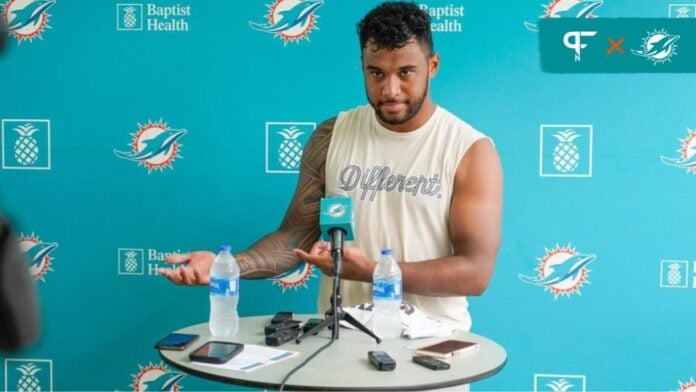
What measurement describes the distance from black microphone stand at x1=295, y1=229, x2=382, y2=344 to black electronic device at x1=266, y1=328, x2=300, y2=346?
25 millimetres

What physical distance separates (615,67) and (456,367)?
162 cm

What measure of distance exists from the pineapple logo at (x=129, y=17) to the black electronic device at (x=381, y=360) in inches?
74.1

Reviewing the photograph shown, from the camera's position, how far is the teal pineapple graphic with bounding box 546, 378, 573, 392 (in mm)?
2951

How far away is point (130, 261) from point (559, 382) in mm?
1734

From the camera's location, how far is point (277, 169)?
302 cm

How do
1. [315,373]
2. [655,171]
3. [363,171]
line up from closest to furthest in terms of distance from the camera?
[315,373]
[363,171]
[655,171]

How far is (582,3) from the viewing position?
288 cm

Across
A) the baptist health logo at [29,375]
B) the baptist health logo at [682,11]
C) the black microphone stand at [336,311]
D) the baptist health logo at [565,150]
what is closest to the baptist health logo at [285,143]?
the baptist health logo at [565,150]

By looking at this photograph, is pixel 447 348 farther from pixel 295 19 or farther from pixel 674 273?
pixel 295 19

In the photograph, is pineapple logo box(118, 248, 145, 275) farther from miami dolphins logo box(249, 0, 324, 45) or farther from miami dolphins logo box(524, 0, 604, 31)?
miami dolphins logo box(524, 0, 604, 31)

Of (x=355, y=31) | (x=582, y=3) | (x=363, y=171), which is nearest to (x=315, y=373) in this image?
(x=363, y=171)

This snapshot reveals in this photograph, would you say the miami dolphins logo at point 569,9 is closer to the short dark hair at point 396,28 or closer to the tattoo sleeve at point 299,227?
the short dark hair at point 396,28

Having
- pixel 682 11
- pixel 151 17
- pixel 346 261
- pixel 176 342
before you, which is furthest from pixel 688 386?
pixel 151 17

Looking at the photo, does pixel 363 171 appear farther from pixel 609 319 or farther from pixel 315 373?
Answer: pixel 609 319
